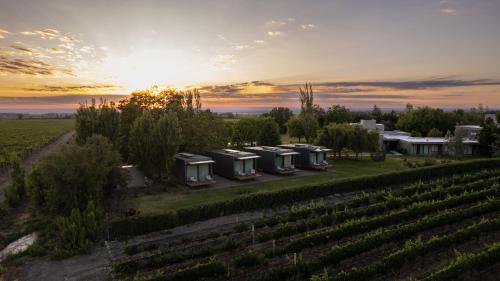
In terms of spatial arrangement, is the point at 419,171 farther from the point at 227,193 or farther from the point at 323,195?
the point at 227,193

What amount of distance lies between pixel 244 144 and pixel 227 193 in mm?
29390

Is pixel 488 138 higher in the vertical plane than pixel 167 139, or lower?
lower

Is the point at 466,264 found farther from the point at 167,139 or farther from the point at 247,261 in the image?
the point at 167,139

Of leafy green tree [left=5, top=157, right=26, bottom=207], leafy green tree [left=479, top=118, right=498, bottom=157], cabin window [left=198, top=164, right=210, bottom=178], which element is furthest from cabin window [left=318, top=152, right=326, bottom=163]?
leafy green tree [left=5, top=157, right=26, bottom=207]

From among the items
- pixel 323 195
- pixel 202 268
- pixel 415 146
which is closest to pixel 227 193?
pixel 323 195

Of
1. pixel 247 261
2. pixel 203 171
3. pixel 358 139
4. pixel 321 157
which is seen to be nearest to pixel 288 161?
pixel 321 157

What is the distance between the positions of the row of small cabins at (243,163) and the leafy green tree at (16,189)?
42.2 ft

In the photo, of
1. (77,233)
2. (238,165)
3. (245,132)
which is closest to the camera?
(77,233)

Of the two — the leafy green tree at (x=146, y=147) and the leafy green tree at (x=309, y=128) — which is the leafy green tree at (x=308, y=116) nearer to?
the leafy green tree at (x=309, y=128)

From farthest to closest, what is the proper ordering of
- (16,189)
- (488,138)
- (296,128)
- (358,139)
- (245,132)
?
(296,128), (245,132), (488,138), (358,139), (16,189)

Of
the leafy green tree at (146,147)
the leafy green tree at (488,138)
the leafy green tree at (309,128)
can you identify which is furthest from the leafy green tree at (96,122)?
the leafy green tree at (488,138)

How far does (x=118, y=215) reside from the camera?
76.0 ft

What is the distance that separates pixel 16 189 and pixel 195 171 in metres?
14.2

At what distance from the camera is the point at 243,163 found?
1337 inches
